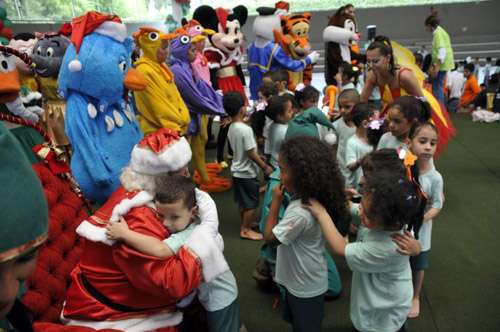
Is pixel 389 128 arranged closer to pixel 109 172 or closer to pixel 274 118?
pixel 274 118

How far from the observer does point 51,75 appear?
289 centimetres

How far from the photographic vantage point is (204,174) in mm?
3883

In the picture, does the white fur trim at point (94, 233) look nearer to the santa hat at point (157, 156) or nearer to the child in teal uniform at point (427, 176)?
the santa hat at point (157, 156)

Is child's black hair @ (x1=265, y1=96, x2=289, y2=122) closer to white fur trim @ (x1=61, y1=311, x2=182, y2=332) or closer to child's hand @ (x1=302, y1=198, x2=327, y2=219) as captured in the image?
child's hand @ (x1=302, y1=198, x2=327, y2=219)

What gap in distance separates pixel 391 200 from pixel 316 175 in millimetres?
317

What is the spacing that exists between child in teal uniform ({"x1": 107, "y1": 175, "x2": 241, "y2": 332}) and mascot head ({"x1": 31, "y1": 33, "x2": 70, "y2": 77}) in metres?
1.88

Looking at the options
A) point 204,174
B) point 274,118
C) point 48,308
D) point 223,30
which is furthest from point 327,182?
point 223,30

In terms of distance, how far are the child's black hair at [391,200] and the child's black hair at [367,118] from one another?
1.14m

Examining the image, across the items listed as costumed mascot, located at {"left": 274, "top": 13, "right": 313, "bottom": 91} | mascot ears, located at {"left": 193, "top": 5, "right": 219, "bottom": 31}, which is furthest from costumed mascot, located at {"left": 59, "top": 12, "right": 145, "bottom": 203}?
costumed mascot, located at {"left": 274, "top": 13, "right": 313, "bottom": 91}

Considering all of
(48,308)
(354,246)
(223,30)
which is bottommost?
(48,308)

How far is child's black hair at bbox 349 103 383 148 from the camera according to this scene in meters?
2.46

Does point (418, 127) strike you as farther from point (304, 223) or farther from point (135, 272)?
point (135, 272)

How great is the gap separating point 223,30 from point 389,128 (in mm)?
3243

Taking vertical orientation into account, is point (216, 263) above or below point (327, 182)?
below
